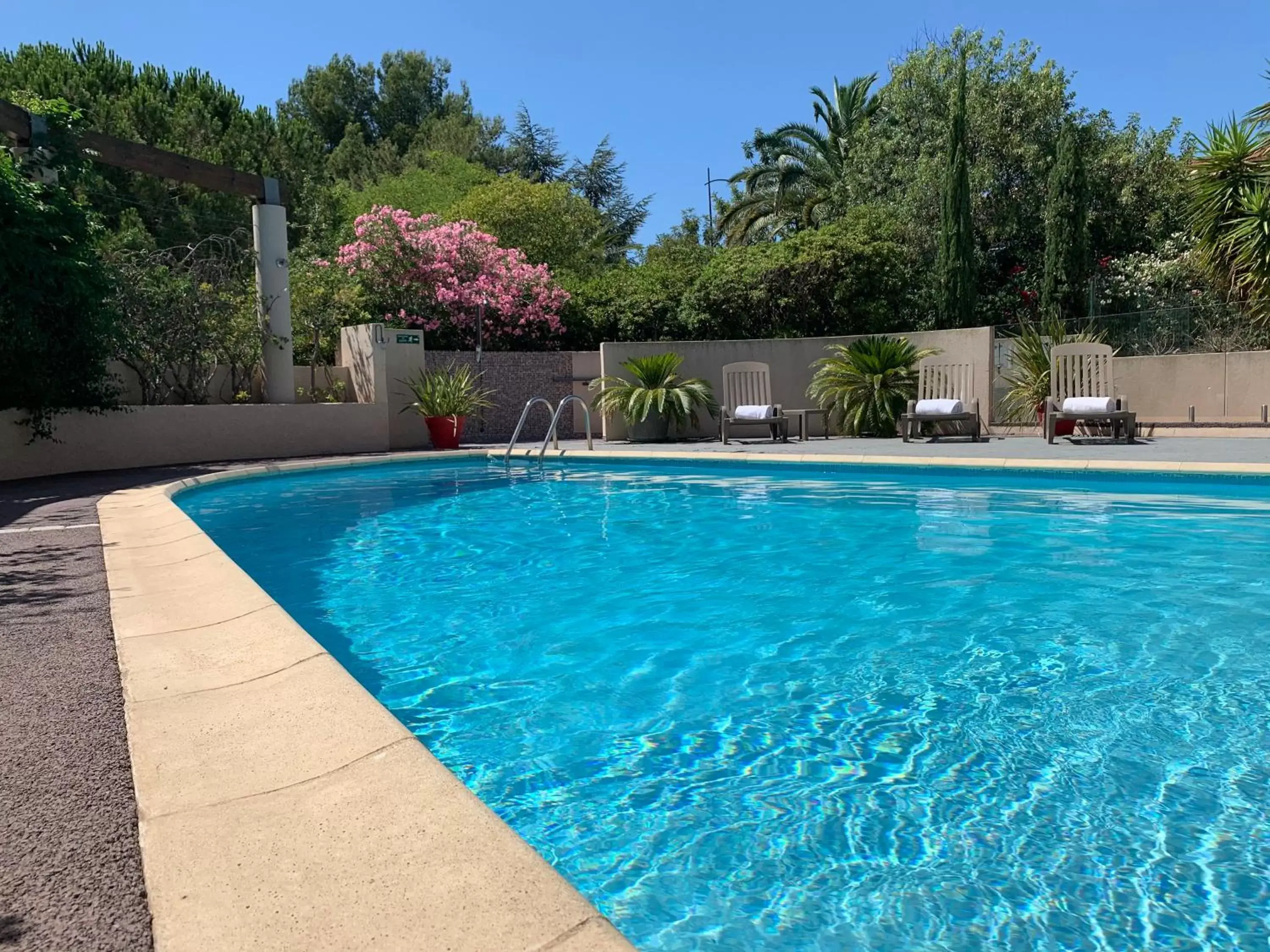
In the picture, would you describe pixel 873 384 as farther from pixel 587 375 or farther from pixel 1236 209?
pixel 1236 209

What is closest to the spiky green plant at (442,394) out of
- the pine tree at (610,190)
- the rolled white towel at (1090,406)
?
the rolled white towel at (1090,406)

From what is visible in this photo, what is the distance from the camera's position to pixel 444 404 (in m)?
14.1

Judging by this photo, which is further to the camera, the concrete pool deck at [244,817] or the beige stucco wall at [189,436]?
the beige stucco wall at [189,436]

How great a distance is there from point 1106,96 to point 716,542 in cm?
1996

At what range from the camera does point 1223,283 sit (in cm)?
1370

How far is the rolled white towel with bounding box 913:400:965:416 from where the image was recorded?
12062mm

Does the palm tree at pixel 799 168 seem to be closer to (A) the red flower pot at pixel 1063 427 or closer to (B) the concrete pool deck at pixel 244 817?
(A) the red flower pot at pixel 1063 427

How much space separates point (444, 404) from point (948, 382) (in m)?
7.55

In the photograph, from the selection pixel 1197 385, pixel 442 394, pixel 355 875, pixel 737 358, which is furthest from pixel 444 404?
pixel 355 875

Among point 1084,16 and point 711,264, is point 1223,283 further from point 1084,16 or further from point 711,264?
point 711,264

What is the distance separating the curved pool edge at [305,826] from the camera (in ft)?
4.82

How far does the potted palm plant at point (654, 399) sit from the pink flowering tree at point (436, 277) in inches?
134

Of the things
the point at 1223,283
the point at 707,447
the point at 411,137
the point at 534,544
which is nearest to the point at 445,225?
the point at 707,447

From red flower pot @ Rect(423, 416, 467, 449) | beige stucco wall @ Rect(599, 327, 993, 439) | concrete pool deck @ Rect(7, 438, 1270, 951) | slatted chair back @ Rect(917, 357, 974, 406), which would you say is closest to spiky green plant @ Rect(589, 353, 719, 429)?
beige stucco wall @ Rect(599, 327, 993, 439)
